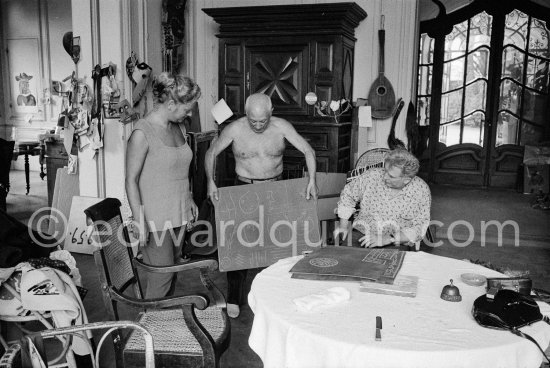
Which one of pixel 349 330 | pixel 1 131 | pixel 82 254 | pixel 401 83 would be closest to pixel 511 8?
pixel 401 83

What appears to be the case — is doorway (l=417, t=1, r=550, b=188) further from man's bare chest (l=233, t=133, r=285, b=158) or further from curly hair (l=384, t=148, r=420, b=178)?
curly hair (l=384, t=148, r=420, b=178)

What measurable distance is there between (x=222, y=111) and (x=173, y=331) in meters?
3.28

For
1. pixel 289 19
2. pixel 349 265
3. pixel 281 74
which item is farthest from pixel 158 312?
pixel 289 19

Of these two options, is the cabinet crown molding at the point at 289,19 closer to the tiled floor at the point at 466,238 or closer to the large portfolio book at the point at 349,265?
the tiled floor at the point at 466,238

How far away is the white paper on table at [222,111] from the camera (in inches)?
205

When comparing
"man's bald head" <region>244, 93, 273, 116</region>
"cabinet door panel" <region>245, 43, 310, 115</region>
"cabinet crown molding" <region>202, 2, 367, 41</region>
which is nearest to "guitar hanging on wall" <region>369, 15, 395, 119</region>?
"cabinet crown molding" <region>202, 2, 367, 41</region>

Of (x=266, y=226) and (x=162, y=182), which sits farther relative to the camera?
(x=266, y=226)

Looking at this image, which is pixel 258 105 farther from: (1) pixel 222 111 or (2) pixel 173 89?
(1) pixel 222 111

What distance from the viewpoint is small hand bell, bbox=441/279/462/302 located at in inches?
78.2

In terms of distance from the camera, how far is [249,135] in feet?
11.8

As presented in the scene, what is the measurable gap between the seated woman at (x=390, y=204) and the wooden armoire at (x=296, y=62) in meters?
1.65

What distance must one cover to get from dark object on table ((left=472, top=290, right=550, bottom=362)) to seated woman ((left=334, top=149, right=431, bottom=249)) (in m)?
1.28

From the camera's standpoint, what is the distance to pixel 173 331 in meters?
2.27

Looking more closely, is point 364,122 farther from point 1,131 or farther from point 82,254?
point 1,131
